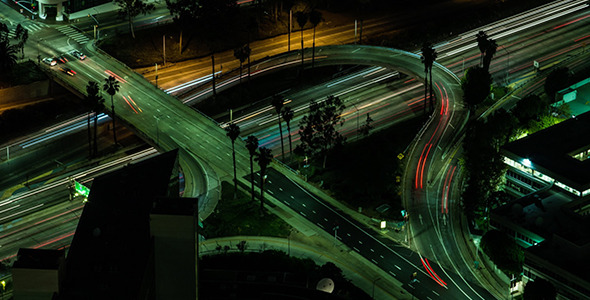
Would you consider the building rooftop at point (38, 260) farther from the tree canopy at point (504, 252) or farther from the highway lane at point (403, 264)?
the tree canopy at point (504, 252)

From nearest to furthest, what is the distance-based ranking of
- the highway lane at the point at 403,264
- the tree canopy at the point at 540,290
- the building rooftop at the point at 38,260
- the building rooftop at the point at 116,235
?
the building rooftop at the point at 38,260, the building rooftop at the point at 116,235, the tree canopy at the point at 540,290, the highway lane at the point at 403,264

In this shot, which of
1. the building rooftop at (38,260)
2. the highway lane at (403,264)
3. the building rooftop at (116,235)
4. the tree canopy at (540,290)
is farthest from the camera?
the highway lane at (403,264)

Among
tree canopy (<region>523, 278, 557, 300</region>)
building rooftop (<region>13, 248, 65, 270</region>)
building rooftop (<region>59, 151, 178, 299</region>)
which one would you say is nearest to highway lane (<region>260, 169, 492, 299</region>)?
tree canopy (<region>523, 278, 557, 300</region>)

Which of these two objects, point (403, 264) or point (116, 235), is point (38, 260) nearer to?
point (116, 235)

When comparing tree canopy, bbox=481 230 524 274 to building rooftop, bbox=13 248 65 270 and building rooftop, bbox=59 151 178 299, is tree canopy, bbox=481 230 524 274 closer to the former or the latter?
building rooftop, bbox=59 151 178 299

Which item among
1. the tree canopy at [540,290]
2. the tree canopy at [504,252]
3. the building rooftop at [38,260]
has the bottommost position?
the building rooftop at [38,260]

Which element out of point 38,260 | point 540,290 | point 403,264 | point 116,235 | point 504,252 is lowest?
point 38,260

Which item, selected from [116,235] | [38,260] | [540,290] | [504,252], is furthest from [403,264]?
[38,260]

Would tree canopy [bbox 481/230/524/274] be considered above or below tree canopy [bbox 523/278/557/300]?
above

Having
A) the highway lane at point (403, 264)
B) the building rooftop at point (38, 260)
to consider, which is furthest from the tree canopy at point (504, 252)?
the building rooftop at point (38, 260)

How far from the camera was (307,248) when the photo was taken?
19412cm

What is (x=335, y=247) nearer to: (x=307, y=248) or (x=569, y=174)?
(x=307, y=248)

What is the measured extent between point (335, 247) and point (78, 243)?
56591 mm

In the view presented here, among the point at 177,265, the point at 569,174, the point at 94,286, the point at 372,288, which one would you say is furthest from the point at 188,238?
the point at 569,174
